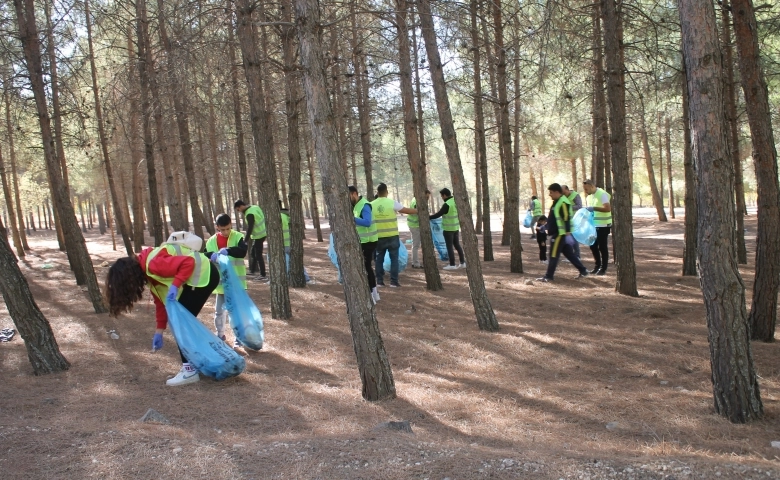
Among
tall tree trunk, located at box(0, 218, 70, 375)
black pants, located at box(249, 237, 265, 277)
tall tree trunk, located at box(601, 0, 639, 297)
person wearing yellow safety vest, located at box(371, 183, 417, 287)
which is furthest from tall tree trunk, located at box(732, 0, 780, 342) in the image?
Answer: black pants, located at box(249, 237, 265, 277)

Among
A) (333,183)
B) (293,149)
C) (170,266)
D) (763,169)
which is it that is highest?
(293,149)

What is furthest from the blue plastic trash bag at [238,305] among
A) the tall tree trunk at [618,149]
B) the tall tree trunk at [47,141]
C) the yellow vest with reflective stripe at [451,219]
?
the yellow vest with reflective stripe at [451,219]

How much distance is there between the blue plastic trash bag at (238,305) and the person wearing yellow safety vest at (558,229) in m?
6.25

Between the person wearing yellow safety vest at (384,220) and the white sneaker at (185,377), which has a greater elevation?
the person wearing yellow safety vest at (384,220)

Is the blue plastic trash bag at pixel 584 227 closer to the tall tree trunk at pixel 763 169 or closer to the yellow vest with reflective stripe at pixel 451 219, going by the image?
the yellow vest with reflective stripe at pixel 451 219

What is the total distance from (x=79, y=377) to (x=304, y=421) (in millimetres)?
2976

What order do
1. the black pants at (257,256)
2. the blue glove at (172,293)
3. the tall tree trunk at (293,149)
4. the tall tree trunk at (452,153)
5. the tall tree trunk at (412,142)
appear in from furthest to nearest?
1. the black pants at (257,256)
2. the tall tree trunk at (293,149)
3. the tall tree trunk at (412,142)
4. the tall tree trunk at (452,153)
5. the blue glove at (172,293)

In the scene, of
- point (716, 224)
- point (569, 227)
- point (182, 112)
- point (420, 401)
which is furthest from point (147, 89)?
point (716, 224)

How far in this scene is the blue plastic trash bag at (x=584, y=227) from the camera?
12.1 m

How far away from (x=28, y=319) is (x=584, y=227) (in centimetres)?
993

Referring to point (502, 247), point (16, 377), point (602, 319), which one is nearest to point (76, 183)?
point (502, 247)

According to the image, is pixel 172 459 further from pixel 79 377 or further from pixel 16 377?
pixel 16 377

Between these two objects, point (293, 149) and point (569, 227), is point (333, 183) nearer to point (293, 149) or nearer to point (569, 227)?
point (293, 149)

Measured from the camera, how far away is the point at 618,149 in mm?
8961
